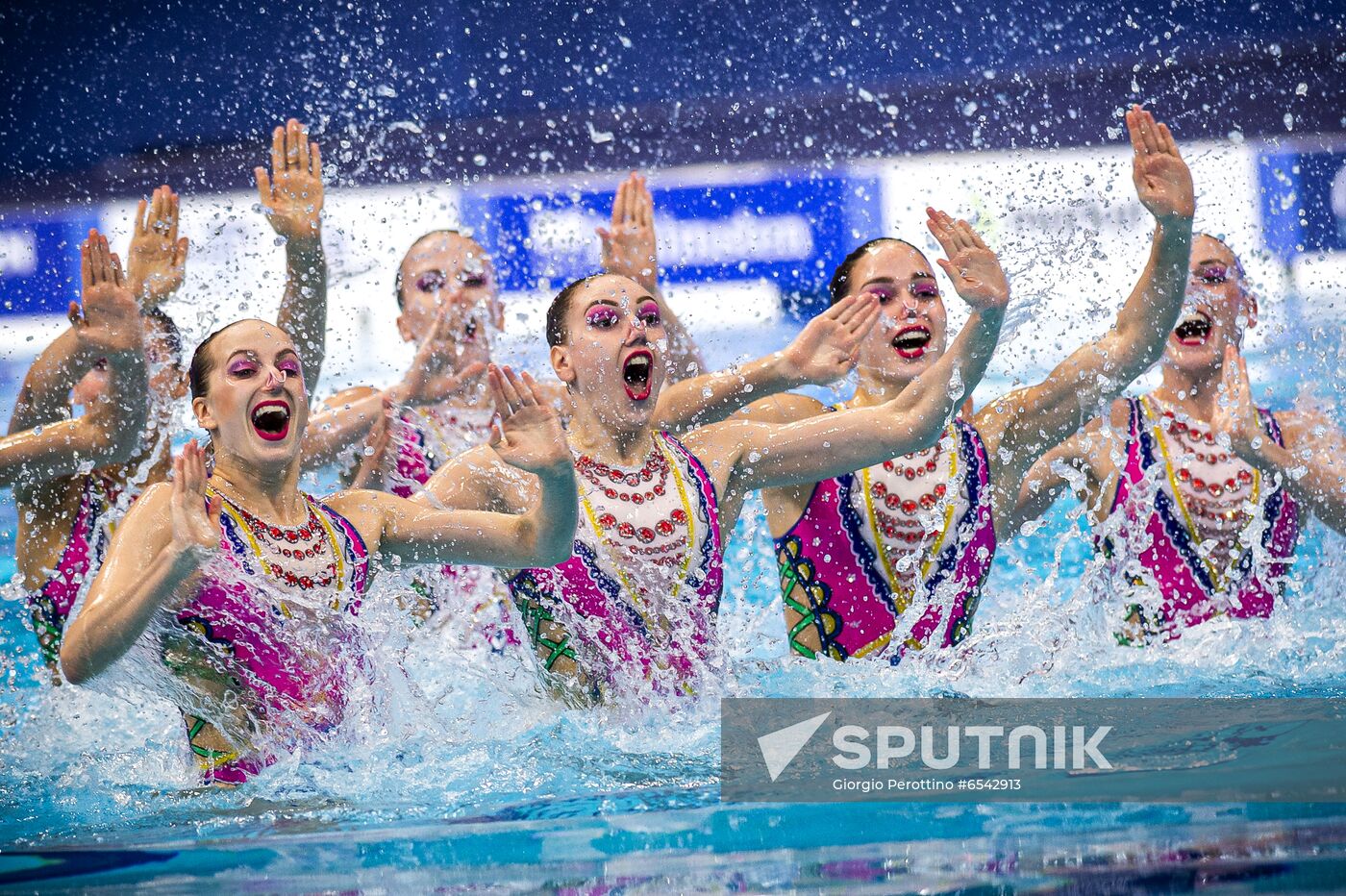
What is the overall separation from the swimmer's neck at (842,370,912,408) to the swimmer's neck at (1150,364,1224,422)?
35.3 inches

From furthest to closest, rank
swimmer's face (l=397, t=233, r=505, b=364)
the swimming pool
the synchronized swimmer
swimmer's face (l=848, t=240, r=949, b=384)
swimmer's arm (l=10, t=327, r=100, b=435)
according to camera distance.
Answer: swimmer's face (l=397, t=233, r=505, b=364) → swimmer's arm (l=10, t=327, r=100, b=435) → swimmer's face (l=848, t=240, r=949, b=384) → the synchronized swimmer → the swimming pool

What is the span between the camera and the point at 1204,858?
102 inches

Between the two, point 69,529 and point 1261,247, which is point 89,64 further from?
point 1261,247

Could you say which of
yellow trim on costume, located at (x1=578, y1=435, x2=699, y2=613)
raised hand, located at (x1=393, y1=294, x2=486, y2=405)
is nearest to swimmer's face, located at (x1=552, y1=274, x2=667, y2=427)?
yellow trim on costume, located at (x1=578, y1=435, x2=699, y2=613)

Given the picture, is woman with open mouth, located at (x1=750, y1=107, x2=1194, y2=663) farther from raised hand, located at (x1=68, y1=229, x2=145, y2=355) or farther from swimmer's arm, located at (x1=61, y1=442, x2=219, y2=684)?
raised hand, located at (x1=68, y1=229, x2=145, y2=355)

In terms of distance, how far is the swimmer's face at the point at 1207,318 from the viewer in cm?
424

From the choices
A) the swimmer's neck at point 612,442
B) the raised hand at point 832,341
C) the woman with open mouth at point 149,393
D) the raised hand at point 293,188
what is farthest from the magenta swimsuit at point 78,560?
the raised hand at point 832,341

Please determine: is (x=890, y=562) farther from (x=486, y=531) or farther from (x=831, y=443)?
(x=486, y=531)

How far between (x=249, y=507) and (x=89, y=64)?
7028mm

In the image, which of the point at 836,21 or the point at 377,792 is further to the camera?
the point at 836,21

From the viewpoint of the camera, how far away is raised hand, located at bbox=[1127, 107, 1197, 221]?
3.59 m

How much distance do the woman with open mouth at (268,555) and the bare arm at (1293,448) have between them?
74.4 inches

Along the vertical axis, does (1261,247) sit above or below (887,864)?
above

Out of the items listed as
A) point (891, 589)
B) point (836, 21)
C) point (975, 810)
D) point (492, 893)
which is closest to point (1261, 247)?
point (836, 21)
